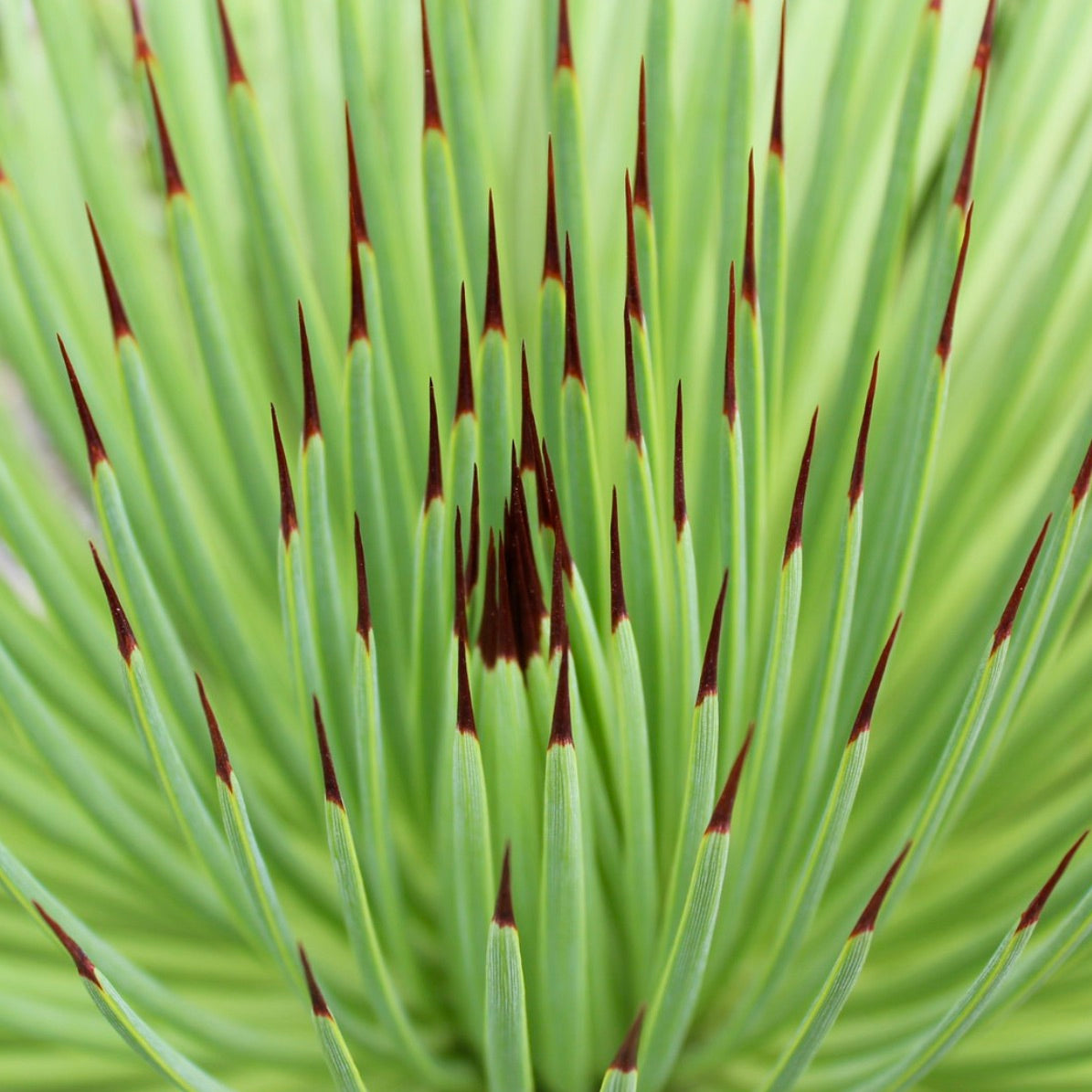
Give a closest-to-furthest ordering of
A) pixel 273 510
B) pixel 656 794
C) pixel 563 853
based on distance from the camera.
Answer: pixel 563 853
pixel 656 794
pixel 273 510

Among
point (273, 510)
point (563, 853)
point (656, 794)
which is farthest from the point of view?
point (273, 510)

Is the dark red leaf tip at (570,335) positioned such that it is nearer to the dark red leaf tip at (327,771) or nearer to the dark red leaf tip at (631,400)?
the dark red leaf tip at (631,400)

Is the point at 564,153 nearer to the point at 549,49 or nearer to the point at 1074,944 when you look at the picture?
the point at 549,49

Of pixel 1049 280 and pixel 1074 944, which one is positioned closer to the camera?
pixel 1074 944

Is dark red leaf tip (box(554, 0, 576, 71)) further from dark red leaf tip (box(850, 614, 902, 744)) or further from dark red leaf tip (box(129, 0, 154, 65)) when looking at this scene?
dark red leaf tip (box(850, 614, 902, 744))

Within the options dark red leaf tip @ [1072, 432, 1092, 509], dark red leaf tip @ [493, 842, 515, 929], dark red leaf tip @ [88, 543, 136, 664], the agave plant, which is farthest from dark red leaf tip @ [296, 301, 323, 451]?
dark red leaf tip @ [1072, 432, 1092, 509]

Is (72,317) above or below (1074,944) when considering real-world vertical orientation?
above

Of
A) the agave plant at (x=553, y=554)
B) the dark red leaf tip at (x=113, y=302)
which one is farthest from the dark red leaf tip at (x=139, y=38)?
the dark red leaf tip at (x=113, y=302)

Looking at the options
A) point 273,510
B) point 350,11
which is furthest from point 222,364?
point 350,11

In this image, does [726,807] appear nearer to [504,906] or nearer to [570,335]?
[504,906]
